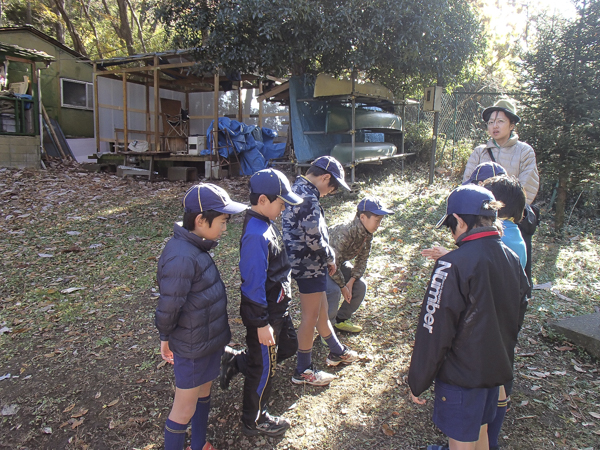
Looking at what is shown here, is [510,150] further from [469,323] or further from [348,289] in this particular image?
[469,323]

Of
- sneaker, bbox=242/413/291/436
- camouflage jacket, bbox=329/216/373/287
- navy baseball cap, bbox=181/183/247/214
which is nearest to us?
navy baseball cap, bbox=181/183/247/214

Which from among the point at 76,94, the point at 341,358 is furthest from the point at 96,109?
the point at 341,358

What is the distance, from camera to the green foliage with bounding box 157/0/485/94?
792 cm

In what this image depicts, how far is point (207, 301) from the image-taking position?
2.14 m

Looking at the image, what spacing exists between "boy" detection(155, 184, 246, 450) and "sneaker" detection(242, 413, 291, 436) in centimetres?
47

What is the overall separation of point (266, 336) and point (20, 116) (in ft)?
40.9

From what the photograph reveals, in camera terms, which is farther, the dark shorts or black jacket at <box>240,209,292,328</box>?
the dark shorts

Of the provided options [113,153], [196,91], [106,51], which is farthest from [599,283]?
[106,51]

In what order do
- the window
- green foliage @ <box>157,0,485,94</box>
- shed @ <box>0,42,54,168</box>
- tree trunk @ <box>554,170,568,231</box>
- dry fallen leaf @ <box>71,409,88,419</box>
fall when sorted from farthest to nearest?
the window
shed @ <box>0,42,54,168</box>
green foliage @ <box>157,0,485,94</box>
tree trunk @ <box>554,170,568,231</box>
dry fallen leaf @ <box>71,409,88,419</box>

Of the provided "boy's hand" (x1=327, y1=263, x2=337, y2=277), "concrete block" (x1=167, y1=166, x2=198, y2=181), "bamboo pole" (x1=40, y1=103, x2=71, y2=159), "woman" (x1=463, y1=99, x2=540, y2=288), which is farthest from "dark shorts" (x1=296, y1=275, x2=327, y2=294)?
"bamboo pole" (x1=40, y1=103, x2=71, y2=159)

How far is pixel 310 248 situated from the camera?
2.81 m

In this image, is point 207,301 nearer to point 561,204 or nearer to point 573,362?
point 573,362

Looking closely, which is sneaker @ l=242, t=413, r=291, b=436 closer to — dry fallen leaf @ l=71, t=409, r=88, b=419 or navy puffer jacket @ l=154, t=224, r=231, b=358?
navy puffer jacket @ l=154, t=224, r=231, b=358

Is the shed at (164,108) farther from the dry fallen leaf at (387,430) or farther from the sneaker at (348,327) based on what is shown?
the dry fallen leaf at (387,430)
